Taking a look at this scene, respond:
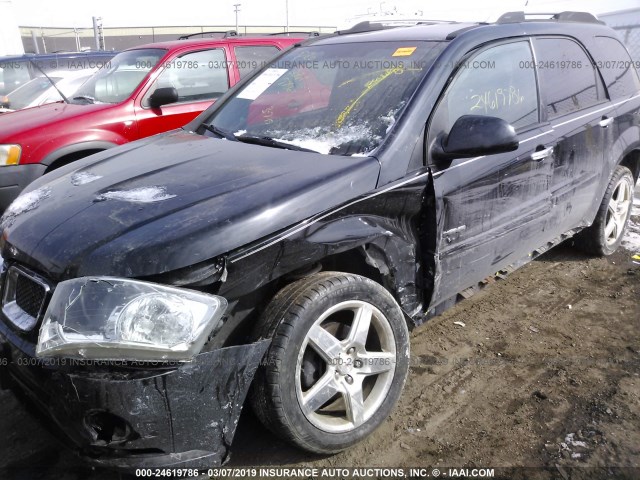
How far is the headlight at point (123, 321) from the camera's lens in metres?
1.90

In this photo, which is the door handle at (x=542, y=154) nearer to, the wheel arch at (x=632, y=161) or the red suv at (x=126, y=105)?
the wheel arch at (x=632, y=161)

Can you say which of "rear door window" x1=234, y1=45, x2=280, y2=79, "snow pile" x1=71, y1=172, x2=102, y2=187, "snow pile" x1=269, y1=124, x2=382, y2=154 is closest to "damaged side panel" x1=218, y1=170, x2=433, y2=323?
"snow pile" x1=269, y1=124, x2=382, y2=154

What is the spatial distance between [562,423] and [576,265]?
227cm

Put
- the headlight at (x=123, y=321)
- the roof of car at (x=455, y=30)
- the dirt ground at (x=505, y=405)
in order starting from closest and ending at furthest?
the headlight at (x=123, y=321) < the dirt ground at (x=505, y=405) < the roof of car at (x=455, y=30)

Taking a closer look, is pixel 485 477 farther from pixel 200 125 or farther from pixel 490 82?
pixel 200 125

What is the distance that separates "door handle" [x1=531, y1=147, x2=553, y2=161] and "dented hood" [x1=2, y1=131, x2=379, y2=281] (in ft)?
4.30

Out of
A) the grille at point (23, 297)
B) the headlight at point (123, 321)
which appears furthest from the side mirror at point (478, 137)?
the grille at point (23, 297)

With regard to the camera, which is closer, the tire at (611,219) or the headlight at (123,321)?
the headlight at (123,321)

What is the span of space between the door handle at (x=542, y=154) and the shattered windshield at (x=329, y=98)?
900 millimetres

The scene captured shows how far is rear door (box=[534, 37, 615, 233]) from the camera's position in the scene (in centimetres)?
360

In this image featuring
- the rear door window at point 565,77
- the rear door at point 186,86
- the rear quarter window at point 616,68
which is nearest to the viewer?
the rear door window at point 565,77

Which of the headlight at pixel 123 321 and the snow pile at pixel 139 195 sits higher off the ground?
the snow pile at pixel 139 195

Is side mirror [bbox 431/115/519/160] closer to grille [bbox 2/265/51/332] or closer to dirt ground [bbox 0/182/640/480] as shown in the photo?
dirt ground [bbox 0/182/640/480]

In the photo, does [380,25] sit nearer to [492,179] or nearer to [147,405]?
[492,179]
